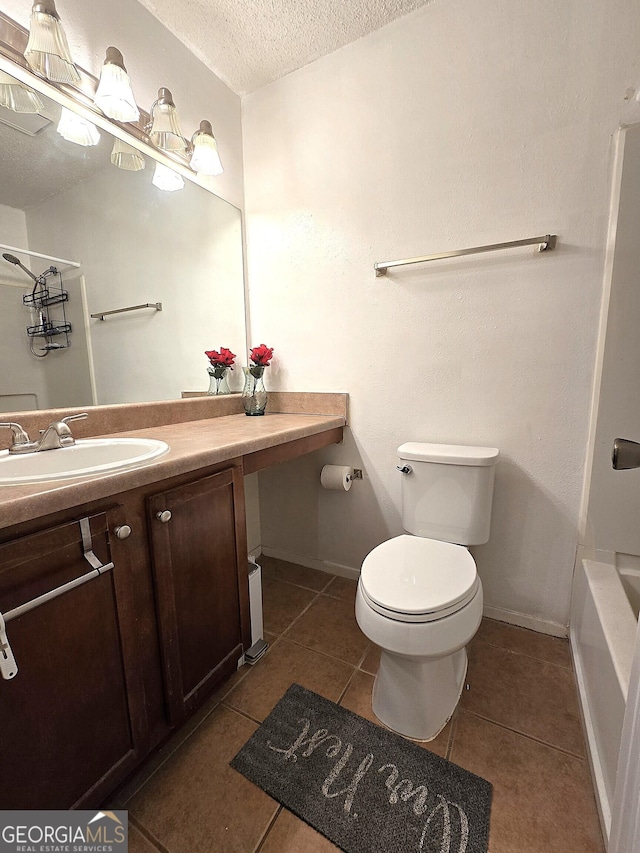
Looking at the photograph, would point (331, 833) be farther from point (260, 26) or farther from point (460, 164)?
point (260, 26)

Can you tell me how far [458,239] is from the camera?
4.55 ft

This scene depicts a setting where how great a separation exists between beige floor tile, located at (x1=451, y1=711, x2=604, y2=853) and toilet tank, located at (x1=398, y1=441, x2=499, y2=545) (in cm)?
57

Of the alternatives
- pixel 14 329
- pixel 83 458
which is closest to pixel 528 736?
pixel 83 458

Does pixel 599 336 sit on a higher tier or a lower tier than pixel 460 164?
lower

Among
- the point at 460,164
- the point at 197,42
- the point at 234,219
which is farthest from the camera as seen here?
the point at 234,219

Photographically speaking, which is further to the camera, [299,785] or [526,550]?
[526,550]

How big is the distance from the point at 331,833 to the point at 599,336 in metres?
1.60

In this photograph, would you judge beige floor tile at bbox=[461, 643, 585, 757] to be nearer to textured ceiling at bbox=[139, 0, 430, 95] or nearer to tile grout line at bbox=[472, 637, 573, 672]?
tile grout line at bbox=[472, 637, 573, 672]

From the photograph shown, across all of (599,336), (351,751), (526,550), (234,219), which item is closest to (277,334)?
(234,219)

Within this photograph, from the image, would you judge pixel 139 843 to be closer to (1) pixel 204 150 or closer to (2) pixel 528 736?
(2) pixel 528 736

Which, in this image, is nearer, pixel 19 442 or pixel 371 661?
pixel 19 442

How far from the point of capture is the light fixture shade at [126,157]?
1.30 m

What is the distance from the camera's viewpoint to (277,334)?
1845mm

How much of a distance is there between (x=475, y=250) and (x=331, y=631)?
5.24ft
